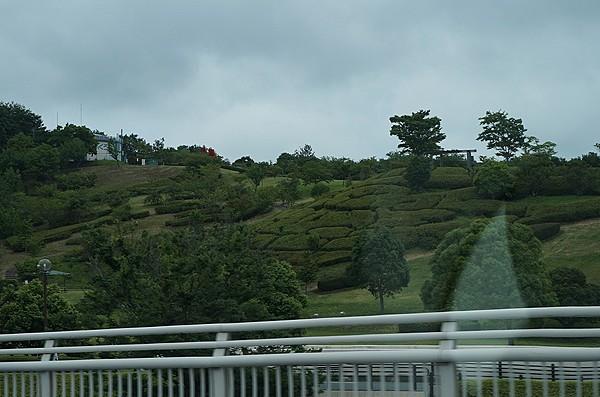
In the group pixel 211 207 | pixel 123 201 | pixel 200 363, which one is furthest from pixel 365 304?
pixel 123 201

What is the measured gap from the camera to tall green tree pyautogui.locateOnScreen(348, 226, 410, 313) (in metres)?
47.7

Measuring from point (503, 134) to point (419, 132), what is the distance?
7.76 metres

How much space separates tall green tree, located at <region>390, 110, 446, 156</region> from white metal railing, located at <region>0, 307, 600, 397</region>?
78055mm

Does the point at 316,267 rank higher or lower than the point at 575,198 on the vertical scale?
lower

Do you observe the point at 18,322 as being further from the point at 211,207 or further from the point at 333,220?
the point at 211,207

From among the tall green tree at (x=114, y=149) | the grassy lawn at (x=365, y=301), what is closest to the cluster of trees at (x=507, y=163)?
the grassy lawn at (x=365, y=301)

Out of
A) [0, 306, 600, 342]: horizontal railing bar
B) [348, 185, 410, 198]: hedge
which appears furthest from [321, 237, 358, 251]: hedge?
[0, 306, 600, 342]: horizontal railing bar

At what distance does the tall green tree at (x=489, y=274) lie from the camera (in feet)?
105

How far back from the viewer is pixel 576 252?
52.4 meters

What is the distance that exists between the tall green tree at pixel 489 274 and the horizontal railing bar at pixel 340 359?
985 inches

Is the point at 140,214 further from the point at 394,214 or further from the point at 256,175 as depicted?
the point at 394,214

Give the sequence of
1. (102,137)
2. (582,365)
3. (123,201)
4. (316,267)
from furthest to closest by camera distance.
Result: (102,137) < (123,201) < (316,267) < (582,365)

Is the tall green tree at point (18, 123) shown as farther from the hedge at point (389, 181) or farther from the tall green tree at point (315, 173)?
the hedge at point (389, 181)

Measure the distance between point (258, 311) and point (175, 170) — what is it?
84.7 meters
